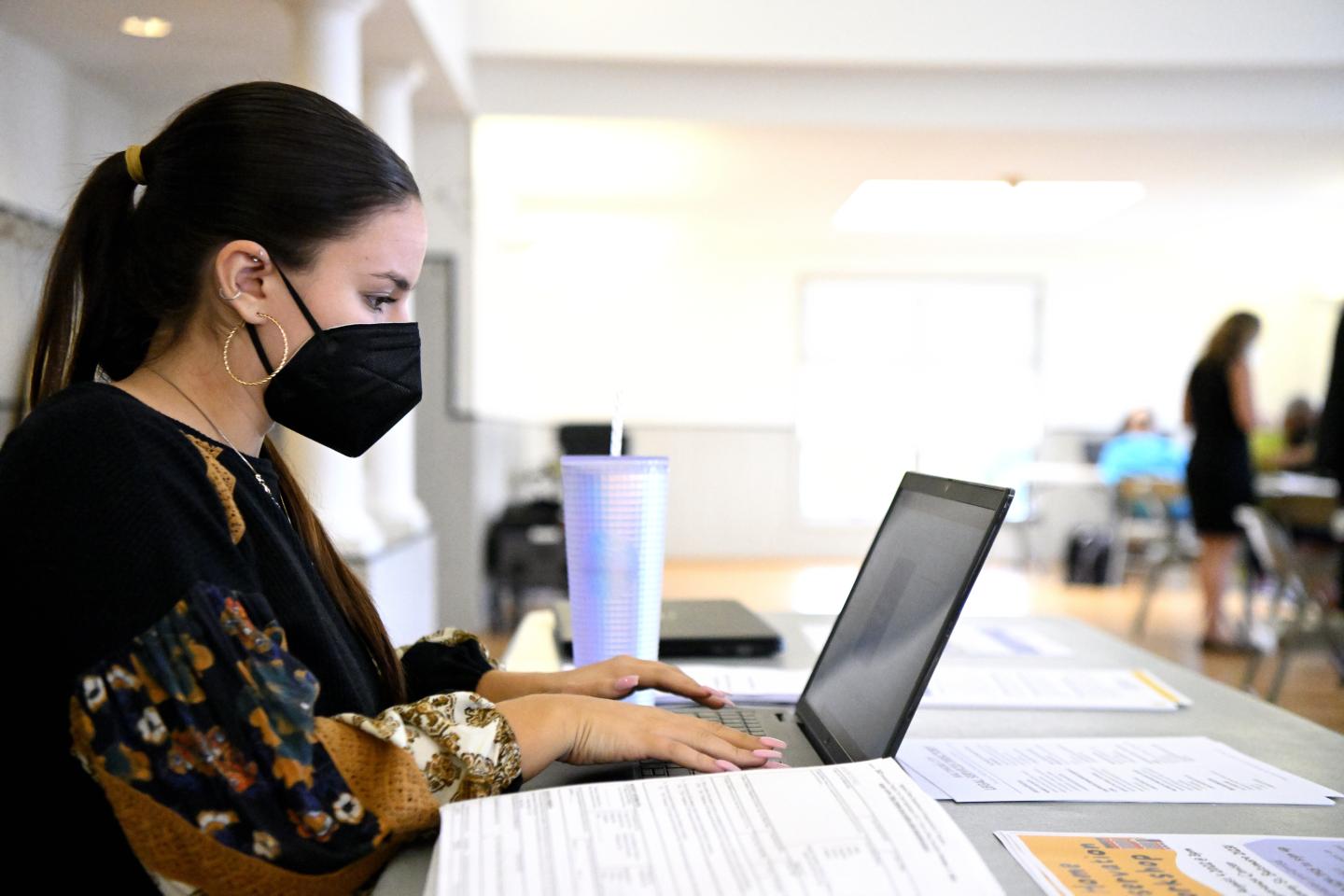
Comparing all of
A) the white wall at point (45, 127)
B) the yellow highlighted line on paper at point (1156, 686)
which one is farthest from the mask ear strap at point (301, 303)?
the white wall at point (45, 127)

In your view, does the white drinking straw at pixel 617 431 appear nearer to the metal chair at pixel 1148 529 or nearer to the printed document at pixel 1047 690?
the printed document at pixel 1047 690

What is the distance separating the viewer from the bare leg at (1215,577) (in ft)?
15.5

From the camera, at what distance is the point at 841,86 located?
483cm

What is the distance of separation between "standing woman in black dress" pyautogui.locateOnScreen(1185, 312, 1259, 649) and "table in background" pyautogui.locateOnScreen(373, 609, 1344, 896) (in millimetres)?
3554

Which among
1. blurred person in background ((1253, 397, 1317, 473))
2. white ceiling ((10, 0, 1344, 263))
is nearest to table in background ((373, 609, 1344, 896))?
white ceiling ((10, 0, 1344, 263))

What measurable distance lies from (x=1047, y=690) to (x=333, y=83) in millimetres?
2967

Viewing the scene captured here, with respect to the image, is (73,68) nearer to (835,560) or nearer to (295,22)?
(295,22)

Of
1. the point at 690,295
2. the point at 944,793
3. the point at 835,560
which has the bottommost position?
the point at 835,560

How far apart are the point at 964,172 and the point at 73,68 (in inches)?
170

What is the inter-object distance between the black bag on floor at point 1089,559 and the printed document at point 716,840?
274 inches

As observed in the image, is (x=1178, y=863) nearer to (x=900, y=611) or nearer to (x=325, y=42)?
(x=900, y=611)

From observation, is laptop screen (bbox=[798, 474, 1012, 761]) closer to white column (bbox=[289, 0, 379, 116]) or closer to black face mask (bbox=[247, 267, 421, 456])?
black face mask (bbox=[247, 267, 421, 456])

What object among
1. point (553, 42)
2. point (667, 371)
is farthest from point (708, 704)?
point (667, 371)

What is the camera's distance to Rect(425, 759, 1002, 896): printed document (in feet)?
1.87
